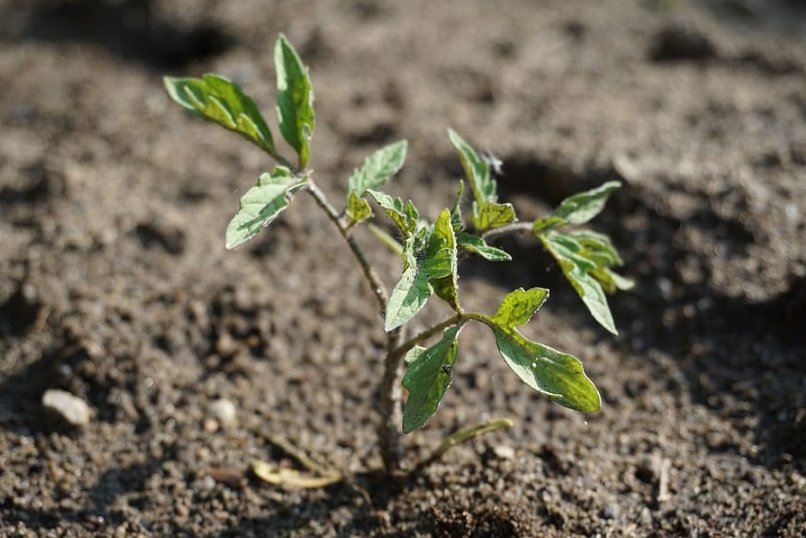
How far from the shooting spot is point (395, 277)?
2512mm

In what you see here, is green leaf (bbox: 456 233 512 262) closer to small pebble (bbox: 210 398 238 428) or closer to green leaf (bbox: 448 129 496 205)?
green leaf (bbox: 448 129 496 205)

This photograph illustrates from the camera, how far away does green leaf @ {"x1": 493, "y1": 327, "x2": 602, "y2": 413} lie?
146 cm

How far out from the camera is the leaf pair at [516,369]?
1461 mm

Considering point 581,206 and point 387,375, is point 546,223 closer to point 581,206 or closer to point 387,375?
point 581,206

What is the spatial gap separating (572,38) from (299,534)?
255cm

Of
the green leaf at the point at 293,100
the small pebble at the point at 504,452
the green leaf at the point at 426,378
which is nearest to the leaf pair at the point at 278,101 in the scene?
the green leaf at the point at 293,100

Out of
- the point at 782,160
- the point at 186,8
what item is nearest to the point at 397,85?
the point at 186,8

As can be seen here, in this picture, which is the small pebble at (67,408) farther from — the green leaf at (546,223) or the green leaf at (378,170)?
the green leaf at (546,223)

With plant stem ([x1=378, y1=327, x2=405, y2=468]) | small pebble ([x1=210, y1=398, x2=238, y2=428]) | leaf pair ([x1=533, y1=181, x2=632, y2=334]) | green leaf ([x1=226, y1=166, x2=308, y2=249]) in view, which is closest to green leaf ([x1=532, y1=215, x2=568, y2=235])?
leaf pair ([x1=533, y1=181, x2=632, y2=334])

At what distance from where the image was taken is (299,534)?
Result: 1.87 m

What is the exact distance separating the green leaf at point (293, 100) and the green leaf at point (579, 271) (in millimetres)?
529

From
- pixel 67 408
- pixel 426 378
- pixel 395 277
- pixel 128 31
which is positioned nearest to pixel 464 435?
pixel 426 378

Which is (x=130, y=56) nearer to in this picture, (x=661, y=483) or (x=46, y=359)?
(x=46, y=359)

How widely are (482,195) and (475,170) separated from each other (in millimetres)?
67
